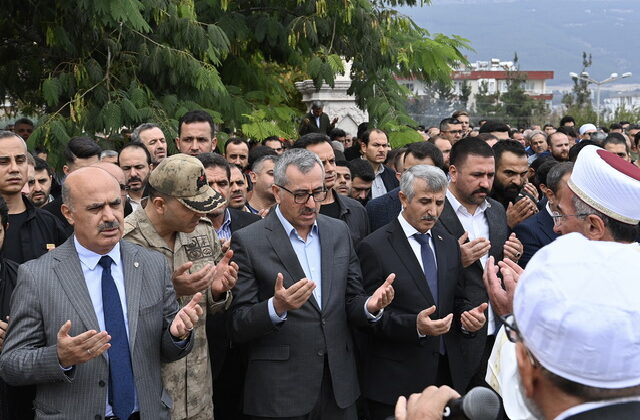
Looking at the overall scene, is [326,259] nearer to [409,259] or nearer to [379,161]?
[409,259]

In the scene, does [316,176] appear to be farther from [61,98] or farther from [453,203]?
[61,98]

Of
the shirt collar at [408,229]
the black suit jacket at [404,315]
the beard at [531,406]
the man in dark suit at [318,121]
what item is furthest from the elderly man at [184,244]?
the man in dark suit at [318,121]

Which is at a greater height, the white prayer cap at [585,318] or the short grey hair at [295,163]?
the white prayer cap at [585,318]

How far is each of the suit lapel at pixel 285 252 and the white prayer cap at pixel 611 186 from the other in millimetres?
1797

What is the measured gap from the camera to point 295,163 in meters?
5.80

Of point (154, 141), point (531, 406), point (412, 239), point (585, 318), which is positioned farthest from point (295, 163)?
point (585, 318)

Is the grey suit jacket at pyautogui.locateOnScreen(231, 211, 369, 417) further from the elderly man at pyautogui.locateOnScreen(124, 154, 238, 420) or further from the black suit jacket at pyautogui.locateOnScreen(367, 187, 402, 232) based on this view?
the black suit jacket at pyautogui.locateOnScreen(367, 187, 402, 232)

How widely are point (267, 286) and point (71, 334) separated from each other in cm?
149

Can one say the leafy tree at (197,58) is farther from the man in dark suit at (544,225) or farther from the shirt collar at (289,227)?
the man in dark suit at (544,225)

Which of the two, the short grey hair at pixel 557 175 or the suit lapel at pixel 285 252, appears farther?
the short grey hair at pixel 557 175

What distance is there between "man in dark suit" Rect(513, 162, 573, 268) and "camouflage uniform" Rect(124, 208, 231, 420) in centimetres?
242

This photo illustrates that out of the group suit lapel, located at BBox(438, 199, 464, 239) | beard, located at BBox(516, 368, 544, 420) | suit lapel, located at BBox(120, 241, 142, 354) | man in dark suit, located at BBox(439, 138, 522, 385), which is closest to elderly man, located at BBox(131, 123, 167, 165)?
man in dark suit, located at BBox(439, 138, 522, 385)

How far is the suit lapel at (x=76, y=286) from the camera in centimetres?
447

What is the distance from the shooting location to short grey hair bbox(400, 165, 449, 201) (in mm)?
6230
